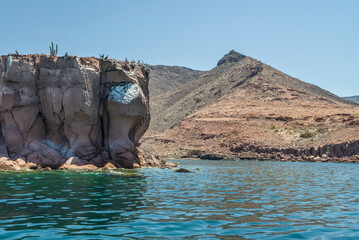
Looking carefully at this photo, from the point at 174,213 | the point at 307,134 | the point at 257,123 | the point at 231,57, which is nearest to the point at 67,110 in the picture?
the point at 174,213

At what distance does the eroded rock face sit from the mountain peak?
13479cm

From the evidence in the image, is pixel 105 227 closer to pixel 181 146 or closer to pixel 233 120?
pixel 181 146

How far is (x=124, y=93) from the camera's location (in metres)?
31.2

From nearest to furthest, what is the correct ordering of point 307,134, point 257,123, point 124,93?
1. point 124,93
2. point 307,134
3. point 257,123

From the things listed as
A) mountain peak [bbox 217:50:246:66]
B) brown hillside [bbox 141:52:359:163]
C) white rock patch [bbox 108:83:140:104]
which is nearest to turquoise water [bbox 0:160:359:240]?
white rock patch [bbox 108:83:140:104]

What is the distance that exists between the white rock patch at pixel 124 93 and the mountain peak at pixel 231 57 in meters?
135

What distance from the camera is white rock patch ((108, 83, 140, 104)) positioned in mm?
31047

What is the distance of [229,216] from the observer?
34.0ft

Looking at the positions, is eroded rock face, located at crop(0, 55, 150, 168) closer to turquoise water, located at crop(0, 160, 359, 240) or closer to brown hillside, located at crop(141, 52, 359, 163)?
turquoise water, located at crop(0, 160, 359, 240)

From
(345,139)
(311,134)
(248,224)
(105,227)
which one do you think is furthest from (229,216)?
(311,134)

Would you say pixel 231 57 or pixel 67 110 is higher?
pixel 231 57

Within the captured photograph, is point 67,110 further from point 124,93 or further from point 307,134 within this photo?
point 307,134

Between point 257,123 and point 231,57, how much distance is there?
97101 mm

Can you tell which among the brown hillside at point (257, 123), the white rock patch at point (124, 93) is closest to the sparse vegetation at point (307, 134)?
the brown hillside at point (257, 123)
